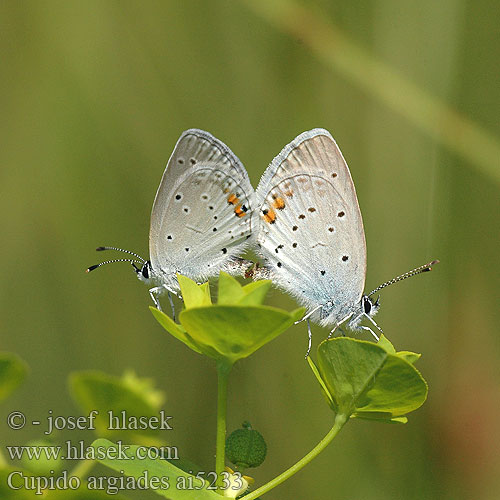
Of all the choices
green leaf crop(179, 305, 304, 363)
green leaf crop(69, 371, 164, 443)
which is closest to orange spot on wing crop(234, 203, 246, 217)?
green leaf crop(179, 305, 304, 363)

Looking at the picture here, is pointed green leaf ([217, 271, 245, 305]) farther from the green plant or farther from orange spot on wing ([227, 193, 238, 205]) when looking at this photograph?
orange spot on wing ([227, 193, 238, 205])

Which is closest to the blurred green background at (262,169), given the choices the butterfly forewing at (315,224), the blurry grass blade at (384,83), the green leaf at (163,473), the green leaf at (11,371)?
the blurry grass blade at (384,83)

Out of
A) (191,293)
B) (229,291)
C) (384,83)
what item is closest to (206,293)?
(191,293)

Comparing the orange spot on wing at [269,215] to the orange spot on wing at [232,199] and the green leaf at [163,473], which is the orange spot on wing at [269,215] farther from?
the green leaf at [163,473]

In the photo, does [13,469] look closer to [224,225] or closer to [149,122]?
[224,225]

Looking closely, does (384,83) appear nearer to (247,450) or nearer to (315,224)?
(315,224)
